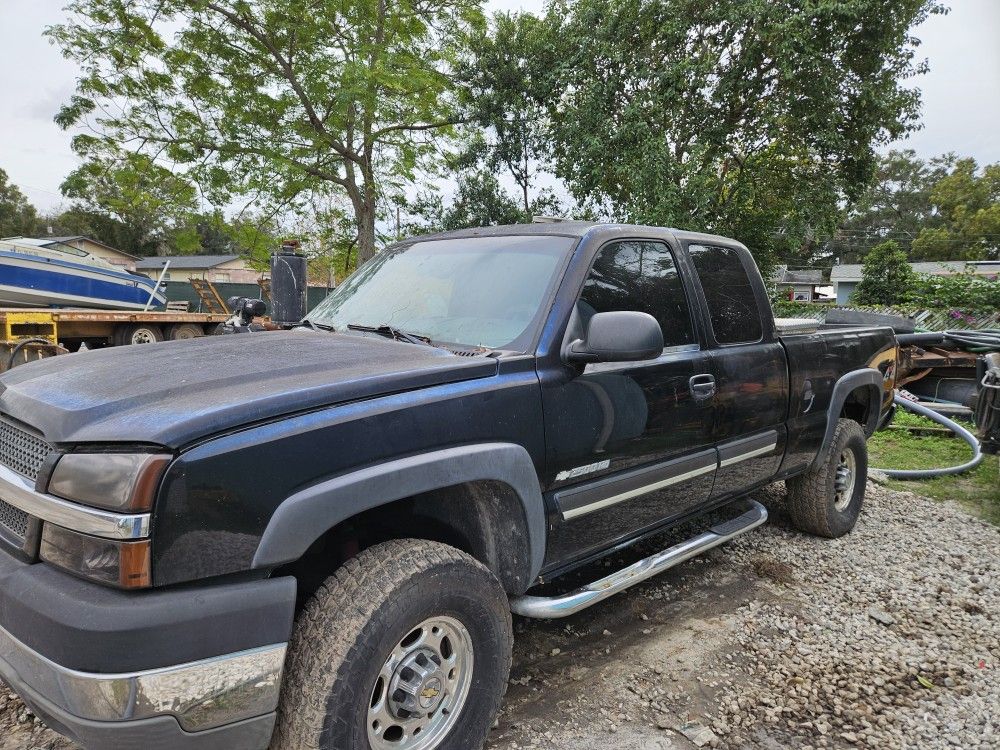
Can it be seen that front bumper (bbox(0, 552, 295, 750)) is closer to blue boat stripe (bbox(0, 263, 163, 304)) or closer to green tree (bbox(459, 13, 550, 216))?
blue boat stripe (bbox(0, 263, 163, 304))

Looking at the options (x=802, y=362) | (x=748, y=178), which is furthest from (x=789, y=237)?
(x=802, y=362)

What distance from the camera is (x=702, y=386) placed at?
9.88ft

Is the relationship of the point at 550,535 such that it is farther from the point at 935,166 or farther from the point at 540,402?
the point at 935,166

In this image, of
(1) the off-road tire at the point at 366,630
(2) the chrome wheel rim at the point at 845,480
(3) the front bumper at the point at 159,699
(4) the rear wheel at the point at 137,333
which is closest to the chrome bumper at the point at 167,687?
(3) the front bumper at the point at 159,699

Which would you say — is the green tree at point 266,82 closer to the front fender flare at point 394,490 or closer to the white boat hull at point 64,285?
the white boat hull at point 64,285

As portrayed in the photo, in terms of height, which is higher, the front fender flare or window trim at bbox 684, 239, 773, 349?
window trim at bbox 684, 239, 773, 349

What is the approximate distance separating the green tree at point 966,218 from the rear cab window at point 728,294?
57.2 m

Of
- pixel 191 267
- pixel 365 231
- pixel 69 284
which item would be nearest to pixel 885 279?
pixel 365 231

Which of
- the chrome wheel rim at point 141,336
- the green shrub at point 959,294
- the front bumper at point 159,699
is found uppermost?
the green shrub at point 959,294

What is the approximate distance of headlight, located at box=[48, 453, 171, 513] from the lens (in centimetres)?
149

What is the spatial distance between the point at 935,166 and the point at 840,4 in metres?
68.2

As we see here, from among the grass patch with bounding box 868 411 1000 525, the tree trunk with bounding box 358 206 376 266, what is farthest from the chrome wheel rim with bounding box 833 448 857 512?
the tree trunk with bounding box 358 206 376 266

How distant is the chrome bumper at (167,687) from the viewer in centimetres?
147

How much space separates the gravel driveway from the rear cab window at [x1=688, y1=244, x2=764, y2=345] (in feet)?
4.90
